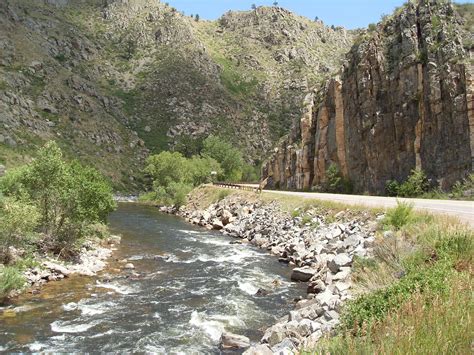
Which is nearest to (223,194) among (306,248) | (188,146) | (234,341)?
(306,248)

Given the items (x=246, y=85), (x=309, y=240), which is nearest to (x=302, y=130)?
(x=309, y=240)

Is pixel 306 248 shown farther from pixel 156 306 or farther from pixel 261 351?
pixel 261 351

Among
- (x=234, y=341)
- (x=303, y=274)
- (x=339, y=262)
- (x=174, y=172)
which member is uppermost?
(x=174, y=172)

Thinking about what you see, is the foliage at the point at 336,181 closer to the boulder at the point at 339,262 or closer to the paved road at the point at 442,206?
the paved road at the point at 442,206

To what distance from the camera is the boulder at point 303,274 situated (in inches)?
877

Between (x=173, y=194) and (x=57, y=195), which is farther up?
(x=57, y=195)

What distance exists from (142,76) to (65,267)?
131753mm

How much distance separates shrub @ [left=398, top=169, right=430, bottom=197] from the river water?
55.3 feet

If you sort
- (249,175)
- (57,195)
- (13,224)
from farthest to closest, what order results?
(249,175), (57,195), (13,224)

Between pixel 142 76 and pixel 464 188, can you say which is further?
pixel 142 76

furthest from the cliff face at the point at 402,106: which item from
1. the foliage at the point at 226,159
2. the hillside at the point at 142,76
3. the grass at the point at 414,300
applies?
the foliage at the point at 226,159

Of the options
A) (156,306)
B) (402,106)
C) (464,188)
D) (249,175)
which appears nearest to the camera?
(156,306)

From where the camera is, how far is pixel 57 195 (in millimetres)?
27281

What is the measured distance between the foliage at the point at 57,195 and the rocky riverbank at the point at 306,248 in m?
13.7
